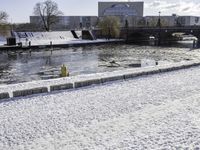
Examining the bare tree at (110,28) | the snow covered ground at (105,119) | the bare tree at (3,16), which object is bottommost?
the snow covered ground at (105,119)

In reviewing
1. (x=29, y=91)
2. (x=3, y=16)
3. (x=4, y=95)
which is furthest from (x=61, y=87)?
(x=3, y=16)

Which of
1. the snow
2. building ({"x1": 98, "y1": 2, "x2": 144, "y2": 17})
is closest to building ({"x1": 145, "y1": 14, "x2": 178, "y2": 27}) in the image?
building ({"x1": 98, "y1": 2, "x2": 144, "y2": 17})

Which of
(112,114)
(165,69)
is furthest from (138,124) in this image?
(165,69)

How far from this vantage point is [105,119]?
14555 millimetres

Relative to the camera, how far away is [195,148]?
1145cm

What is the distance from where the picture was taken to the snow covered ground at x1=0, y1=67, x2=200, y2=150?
12039 millimetres

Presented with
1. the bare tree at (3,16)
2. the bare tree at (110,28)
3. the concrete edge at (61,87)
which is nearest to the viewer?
the concrete edge at (61,87)

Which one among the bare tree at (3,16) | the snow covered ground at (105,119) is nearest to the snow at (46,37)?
the bare tree at (3,16)

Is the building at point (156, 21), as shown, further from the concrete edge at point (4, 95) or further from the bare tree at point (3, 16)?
the concrete edge at point (4, 95)

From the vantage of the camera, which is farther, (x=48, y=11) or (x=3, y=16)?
(x=48, y=11)

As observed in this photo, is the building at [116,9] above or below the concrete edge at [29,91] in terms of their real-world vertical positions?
above

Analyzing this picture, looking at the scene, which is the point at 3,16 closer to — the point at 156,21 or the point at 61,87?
the point at 61,87

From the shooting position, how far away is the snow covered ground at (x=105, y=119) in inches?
474

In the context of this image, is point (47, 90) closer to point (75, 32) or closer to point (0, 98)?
point (0, 98)
